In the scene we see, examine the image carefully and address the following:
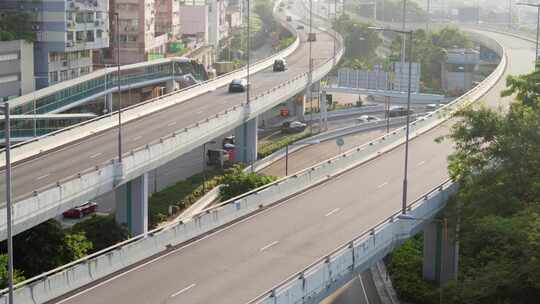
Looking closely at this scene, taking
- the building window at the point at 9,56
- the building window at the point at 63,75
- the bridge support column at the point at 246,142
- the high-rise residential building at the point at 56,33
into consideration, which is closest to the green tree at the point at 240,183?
the bridge support column at the point at 246,142

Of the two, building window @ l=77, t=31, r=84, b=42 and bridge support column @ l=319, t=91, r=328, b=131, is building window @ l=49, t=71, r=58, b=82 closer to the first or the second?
building window @ l=77, t=31, r=84, b=42

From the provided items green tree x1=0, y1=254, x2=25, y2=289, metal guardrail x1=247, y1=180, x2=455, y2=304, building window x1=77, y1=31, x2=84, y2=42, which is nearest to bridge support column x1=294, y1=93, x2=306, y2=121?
building window x1=77, y1=31, x2=84, y2=42

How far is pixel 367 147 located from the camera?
50938 millimetres

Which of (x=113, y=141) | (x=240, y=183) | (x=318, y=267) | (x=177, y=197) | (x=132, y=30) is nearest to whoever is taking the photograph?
(x=318, y=267)

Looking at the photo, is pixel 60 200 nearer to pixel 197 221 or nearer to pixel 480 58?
pixel 197 221

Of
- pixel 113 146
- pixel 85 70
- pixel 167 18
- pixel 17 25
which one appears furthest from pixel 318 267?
pixel 167 18

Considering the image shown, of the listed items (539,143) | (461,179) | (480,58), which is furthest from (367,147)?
(480,58)

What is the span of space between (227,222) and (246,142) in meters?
33.0

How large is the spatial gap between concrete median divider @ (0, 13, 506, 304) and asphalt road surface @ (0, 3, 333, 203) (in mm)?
2714

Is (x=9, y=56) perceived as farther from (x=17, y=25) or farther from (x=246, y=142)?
(x=246, y=142)

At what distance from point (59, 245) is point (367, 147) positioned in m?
20.1

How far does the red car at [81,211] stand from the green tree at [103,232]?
1036 cm

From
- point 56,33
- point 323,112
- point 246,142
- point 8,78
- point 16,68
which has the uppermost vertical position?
point 56,33

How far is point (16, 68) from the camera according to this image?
75500 mm
